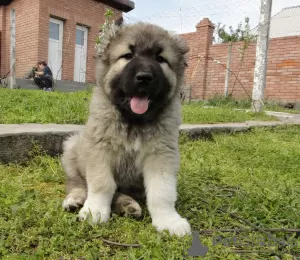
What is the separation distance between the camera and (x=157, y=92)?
2.21 metres

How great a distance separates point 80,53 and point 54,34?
1.26 metres

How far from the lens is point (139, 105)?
7.16 ft

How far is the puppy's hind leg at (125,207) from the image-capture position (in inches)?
78.9

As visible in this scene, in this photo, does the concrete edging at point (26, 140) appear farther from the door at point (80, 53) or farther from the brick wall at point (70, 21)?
the door at point (80, 53)

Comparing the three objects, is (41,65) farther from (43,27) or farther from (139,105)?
(139,105)

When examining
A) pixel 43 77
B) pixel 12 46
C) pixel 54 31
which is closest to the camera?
pixel 12 46

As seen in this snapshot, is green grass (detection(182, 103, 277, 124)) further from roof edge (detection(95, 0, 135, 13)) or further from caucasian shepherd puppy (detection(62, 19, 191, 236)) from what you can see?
roof edge (detection(95, 0, 135, 13))

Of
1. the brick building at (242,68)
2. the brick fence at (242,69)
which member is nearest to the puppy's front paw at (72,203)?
the brick building at (242,68)

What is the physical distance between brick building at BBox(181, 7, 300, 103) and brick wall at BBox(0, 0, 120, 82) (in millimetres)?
3990

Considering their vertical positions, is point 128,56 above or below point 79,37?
below

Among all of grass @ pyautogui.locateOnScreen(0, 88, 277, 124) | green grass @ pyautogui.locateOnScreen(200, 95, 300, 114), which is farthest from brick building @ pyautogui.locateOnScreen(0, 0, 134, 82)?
grass @ pyautogui.locateOnScreen(0, 88, 277, 124)

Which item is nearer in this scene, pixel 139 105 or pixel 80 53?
pixel 139 105

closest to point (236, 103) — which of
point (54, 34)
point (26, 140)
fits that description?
point (54, 34)

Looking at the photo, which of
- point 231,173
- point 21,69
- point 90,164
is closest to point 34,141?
point 90,164
